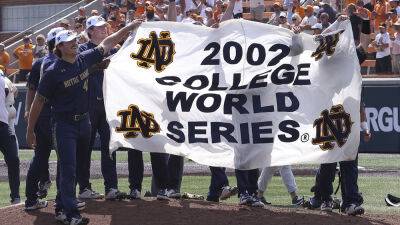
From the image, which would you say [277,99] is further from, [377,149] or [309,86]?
[377,149]

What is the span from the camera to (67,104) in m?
10.8

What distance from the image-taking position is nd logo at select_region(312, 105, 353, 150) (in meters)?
11.0

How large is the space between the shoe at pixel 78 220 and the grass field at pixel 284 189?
3.44 m

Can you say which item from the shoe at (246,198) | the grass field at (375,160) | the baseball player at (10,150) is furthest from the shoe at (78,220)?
the grass field at (375,160)

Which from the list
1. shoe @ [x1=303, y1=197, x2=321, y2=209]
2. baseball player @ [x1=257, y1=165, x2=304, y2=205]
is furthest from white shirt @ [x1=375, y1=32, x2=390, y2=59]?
shoe @ [x1=303, y1=197, x2=321, y2=209]

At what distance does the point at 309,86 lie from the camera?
11211mm

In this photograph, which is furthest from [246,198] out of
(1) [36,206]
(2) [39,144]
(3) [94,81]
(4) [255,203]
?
(2) [39,144]

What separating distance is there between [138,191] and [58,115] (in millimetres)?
1657

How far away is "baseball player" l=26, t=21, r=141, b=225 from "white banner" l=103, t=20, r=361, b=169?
0.80 m

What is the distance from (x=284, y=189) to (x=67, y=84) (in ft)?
19.3

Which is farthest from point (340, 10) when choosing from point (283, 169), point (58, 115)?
point (58, 115)

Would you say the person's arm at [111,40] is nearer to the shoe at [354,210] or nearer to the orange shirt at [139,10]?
the shoe at [354,210]

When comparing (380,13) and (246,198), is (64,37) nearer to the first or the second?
(246,198)

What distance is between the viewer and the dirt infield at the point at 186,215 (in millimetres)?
10744
